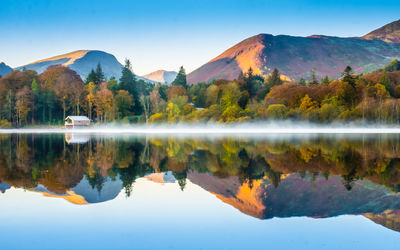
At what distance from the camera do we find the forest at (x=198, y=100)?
1987 inches

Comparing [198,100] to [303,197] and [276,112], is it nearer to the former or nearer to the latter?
[276,112]

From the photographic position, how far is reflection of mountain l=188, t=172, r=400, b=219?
20.8ft

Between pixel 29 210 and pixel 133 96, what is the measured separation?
68235mm

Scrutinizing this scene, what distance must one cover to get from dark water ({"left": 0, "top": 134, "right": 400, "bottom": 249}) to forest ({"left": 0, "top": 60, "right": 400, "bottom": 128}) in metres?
41.5

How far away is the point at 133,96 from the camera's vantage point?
241 feet

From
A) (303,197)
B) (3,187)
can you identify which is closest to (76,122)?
(3,187)

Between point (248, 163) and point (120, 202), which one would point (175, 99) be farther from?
point (120, 202)

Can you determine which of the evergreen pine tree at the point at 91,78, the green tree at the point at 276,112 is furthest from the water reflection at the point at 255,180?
the evergreen pine tree at the point at 91,78

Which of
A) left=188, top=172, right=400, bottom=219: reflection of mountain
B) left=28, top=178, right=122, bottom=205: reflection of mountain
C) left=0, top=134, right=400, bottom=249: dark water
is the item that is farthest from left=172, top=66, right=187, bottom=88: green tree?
left=28, top=178, right=122, bottom=205: reflection of mountain

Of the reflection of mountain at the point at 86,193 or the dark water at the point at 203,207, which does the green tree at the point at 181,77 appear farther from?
the reflection of mountain at the point at 86,193

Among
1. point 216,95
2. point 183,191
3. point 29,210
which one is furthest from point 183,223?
point 216,95

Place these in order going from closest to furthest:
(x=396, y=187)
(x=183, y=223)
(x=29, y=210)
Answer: (x=183, y=223) → (x=29, y=210) → (x=396, y=187)

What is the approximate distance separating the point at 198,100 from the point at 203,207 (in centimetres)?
6462

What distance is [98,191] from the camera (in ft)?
26.1
